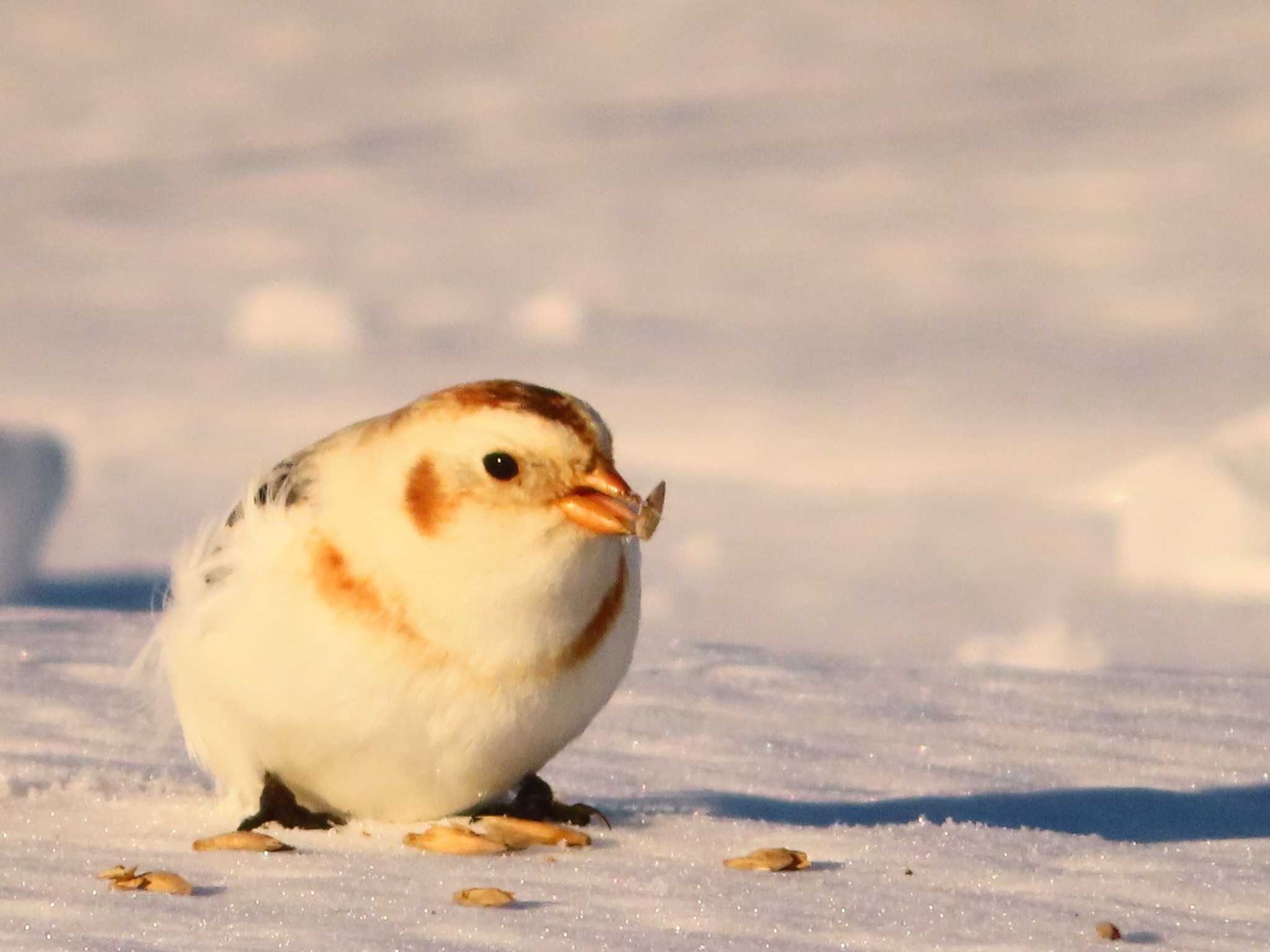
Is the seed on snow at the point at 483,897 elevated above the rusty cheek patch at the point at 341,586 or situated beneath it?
situated beneath

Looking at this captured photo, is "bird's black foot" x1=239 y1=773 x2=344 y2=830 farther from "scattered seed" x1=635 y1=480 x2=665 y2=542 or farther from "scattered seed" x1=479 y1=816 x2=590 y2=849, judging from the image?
"scattered seed" x1=635 y1=480 x2=665 y2=542

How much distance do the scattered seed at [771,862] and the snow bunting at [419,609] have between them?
0.49 m

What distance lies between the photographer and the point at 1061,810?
5.52 m

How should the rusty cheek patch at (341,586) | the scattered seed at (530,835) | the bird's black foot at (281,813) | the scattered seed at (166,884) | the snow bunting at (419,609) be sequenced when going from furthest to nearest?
1. the bird's black foot at (281,813)
2. the scattered seed at (530,835)
3. the rusty cheek patch at (341,586)
4. the snow bunting at (419,609)
5. the scattered seed at (166,884)

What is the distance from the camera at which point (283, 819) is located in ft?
15.1

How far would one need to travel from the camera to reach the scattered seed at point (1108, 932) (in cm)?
383

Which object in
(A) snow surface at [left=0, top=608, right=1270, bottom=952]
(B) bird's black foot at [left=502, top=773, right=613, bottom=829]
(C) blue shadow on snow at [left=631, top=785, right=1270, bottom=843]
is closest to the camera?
(A) snow surface at [left=0, top=608, right=1270, bottom=952]

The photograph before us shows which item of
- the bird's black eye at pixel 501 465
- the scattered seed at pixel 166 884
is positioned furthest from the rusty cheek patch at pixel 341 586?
the scattered seed at pixel 166 884

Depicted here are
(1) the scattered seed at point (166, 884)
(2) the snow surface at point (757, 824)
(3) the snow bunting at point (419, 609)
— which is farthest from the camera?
(3) the snow bunting at point (419, 609)

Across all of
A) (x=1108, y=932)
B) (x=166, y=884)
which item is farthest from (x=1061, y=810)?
(x=166, y=884)

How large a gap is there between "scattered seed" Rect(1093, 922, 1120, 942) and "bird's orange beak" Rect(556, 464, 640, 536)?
1.16 m

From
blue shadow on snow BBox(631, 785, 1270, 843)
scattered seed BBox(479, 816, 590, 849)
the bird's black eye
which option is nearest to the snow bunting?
the bird's black eye

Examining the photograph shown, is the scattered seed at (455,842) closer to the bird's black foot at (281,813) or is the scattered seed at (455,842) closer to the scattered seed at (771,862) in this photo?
the bird's black foot at (281,813)

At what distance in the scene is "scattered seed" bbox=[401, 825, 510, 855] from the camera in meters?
4.37
